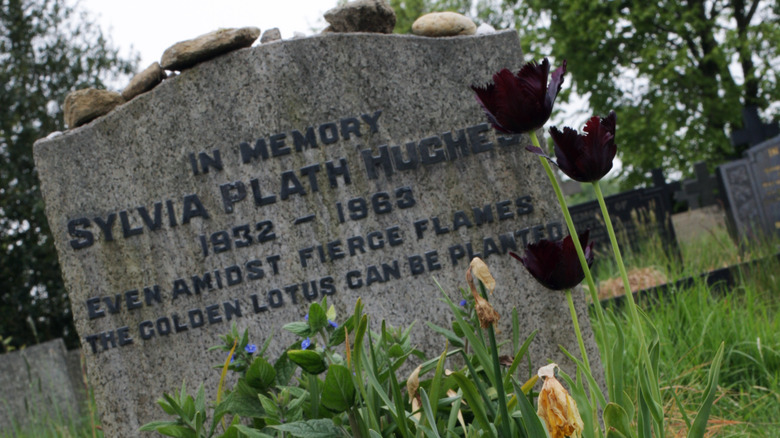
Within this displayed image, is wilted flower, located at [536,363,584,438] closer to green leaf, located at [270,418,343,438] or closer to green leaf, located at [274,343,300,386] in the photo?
green leaf, located at [270,418,343,438]

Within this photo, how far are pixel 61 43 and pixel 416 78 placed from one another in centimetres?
779

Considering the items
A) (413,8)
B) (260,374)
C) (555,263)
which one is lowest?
(260,374)

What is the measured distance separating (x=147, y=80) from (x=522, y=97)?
2299 mm

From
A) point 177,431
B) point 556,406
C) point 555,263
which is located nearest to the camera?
point 556,406

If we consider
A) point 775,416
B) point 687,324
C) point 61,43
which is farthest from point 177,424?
point 61,43

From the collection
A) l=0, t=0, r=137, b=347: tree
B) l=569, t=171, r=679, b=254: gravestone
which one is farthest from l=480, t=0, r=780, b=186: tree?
l=0, t=0, r=137, b=347: tree

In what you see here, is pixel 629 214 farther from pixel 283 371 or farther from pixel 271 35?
pixel 283 371

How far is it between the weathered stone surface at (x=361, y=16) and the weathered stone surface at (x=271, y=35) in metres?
0.24

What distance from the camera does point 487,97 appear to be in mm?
1158

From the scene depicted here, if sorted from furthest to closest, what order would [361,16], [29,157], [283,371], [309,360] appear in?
1. [29,157]
2. [361,16]
3. [283,371]
4. [309,360]

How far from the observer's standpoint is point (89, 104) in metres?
3.05

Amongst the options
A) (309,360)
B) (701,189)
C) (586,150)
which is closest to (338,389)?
(309,360)

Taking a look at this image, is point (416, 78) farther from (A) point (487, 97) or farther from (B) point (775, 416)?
(B) point (775, 416)

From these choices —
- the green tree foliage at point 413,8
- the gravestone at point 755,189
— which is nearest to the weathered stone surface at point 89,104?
the gravestone at point 755,189
